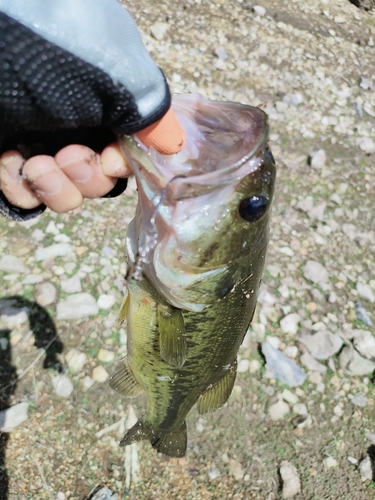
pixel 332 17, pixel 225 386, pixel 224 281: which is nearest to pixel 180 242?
pixel 224 281

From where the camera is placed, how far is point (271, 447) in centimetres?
297

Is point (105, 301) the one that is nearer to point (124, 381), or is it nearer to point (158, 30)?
point (124, 381)

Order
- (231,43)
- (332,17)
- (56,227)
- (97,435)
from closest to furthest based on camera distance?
1. (97,435)
2. (56,227)
3. (231,43)
4. (332,17)

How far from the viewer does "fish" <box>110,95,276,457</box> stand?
4.50 ft

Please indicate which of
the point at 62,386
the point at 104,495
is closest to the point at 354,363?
the point at 104,495

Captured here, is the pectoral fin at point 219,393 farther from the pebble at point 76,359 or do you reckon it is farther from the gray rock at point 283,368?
the gray rock at point 283,368

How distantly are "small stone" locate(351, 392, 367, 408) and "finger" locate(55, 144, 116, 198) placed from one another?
2496 millimetres

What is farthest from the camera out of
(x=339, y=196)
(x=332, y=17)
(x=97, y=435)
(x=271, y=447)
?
(x=332, y=17)

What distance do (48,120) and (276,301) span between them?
260 centimetres

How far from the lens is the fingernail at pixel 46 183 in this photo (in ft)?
4.33

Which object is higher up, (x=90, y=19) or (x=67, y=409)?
(x=90, y=19)

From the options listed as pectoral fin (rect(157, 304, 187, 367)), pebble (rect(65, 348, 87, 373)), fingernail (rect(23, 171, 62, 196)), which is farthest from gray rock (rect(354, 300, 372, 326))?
fingernail (rect(23, 171, 62, 196))

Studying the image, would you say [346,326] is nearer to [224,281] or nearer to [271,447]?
[271,447]

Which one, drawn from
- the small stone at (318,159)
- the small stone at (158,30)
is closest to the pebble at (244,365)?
the small stone at (318,159)
